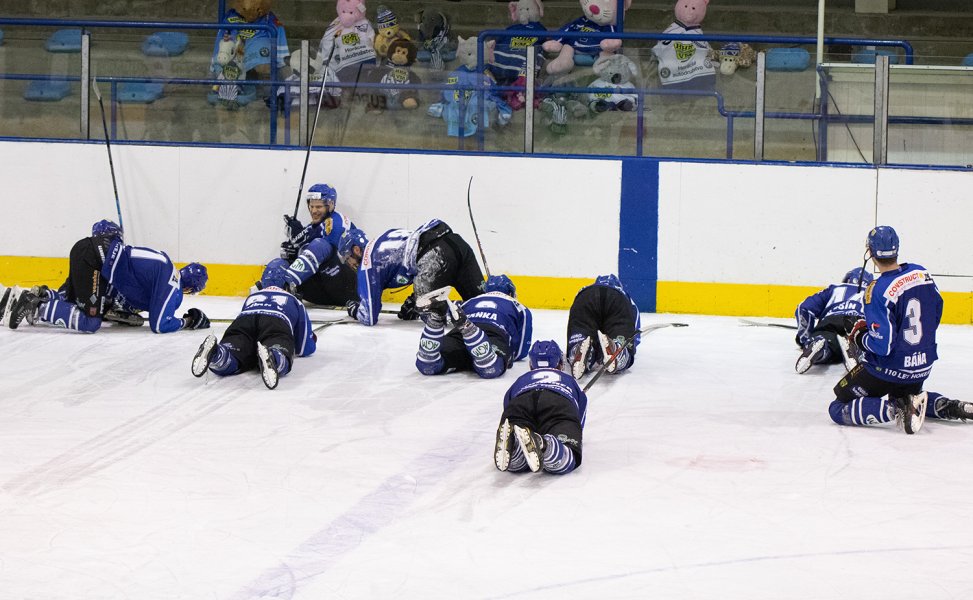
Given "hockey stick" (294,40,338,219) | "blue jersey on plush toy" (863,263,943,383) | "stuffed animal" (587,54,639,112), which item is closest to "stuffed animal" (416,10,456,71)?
"hockey stick" (294,40,338,219)

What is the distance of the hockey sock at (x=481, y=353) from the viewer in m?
6.80

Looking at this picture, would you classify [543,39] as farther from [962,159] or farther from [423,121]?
[962,159]

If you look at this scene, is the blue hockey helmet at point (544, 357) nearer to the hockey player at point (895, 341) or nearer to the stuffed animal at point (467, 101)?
the hockey player at point (895, 341)

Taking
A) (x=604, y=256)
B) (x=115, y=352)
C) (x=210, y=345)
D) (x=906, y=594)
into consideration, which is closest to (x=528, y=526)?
(x=906, y=594)

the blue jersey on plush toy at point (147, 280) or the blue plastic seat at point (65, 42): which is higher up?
the blue plastic seat at point (65, 42)

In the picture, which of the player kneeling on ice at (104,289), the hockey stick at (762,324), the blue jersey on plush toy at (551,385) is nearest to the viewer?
the blue jersey on plush toy at (551,385)

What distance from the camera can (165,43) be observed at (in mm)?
10133

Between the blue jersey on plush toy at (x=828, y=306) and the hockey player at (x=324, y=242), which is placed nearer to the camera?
the blue jersey on plush toy at (x=828, y=306)

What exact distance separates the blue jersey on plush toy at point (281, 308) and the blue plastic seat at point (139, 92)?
356cm

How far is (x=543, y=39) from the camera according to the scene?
1002 cm

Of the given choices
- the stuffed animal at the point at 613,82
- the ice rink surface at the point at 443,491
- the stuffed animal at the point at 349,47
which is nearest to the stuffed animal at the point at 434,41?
the stuffed animal at the point at 349,47

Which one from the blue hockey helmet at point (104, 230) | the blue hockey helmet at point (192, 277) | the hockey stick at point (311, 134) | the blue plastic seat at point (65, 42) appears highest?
the blue plastic seat at point (65, 42)

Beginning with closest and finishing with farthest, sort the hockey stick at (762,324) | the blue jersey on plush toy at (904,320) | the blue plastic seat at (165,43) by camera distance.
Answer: the blue jersey on plush toy at (904,320) → the hockey stick at (762,324) → the blue plastic seat at (165,43)

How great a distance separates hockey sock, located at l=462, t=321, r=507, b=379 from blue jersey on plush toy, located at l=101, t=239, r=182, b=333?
91.3 inches
